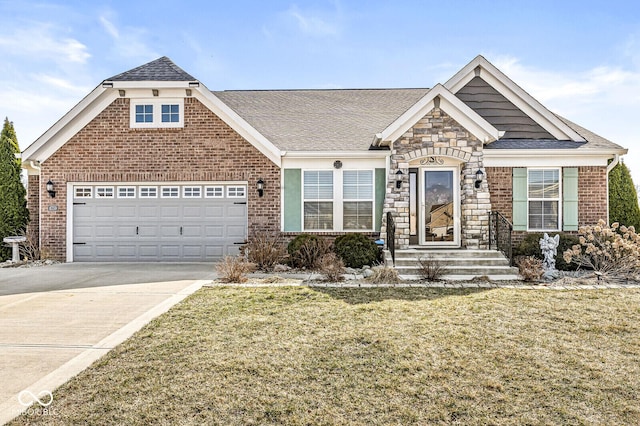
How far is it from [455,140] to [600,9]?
203 inches

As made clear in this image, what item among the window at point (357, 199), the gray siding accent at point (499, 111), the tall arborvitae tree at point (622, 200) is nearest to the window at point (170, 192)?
the window at point (357, 199)

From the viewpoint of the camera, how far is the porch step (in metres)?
9.07

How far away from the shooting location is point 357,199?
11.8 m

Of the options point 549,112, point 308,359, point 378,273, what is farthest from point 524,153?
point 308,359

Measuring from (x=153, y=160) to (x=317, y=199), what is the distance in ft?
17.2

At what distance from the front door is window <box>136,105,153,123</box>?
8.56 metres

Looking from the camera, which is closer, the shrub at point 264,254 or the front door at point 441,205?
the shrub at point 264,254

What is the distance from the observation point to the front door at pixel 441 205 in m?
11.1

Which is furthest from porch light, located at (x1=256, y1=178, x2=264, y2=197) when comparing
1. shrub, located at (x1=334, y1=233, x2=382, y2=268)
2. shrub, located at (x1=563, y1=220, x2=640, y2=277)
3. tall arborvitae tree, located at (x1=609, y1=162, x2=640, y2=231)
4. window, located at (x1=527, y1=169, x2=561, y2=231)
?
tall arborvitae tree, located at (x1=609, y1=162, x2=640, y2=231)

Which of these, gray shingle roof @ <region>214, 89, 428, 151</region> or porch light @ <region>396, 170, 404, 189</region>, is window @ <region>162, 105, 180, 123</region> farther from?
porch light @ <region>396, 170, 404, 189</region>

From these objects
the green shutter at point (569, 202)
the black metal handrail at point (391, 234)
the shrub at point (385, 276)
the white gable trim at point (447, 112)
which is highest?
the white gable trim at point (447, 112)

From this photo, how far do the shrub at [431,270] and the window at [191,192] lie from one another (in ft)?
23.1

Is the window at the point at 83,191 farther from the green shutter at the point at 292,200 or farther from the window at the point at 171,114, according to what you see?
the green shutter at the point at 292,200

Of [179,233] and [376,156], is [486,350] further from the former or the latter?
[179,233]
